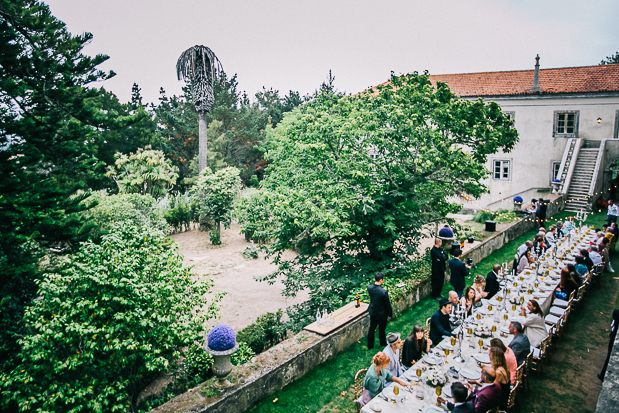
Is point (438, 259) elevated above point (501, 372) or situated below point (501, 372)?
above

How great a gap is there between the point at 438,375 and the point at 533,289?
17.0 ft

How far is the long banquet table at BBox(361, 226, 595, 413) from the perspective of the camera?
5.17m

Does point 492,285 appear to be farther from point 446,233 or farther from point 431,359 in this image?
point 431,359

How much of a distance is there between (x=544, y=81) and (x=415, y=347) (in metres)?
26.9

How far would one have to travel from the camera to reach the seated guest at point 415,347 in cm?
670

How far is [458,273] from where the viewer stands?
9586 millimetres

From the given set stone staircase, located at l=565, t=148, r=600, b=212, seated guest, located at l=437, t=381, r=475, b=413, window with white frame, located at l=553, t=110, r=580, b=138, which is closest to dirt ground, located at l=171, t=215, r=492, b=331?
stone staircase, located at l=565, t=148, r=600, b=212

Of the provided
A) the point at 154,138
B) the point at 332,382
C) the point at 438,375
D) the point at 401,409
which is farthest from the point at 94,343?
the point at 154,138

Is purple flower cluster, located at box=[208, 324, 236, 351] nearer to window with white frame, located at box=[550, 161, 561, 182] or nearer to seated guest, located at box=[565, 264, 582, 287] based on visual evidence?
seated guest, located at box=[565, 264, 582, 287]

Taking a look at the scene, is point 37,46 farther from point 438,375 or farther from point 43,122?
point 438,375

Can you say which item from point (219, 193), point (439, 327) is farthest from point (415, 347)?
point (219, 193)

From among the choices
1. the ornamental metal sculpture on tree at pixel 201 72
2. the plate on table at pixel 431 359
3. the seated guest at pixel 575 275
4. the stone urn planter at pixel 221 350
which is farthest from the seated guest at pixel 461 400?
the ornamental metal sculpture on tree at pixel 201 72

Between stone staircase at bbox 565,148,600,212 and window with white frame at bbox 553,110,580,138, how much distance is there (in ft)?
5.42

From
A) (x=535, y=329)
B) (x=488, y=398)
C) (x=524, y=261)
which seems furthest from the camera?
(x=524, y=261)
